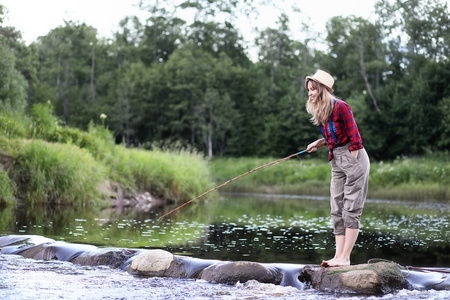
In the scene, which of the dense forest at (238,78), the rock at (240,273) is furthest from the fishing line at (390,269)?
the dense forest at (238,78)

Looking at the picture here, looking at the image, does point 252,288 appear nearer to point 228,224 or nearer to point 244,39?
point 228,224

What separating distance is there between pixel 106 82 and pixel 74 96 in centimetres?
301

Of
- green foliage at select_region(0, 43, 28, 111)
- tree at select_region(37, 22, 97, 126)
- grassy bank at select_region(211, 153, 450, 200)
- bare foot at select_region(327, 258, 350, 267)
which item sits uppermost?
tree at select_region(37, 22, 97, 126)

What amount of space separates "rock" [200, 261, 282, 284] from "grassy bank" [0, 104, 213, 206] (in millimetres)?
7462

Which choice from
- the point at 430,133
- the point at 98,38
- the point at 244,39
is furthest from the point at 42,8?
the point at 430,133

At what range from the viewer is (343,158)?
200 inches

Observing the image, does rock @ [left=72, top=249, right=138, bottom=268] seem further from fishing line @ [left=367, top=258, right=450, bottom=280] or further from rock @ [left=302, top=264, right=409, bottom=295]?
fishing line @ [left=367, top=258, right=450, bottom=280]

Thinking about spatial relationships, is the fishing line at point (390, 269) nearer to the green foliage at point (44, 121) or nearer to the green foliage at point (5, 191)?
the green foliage at point (5, 191)

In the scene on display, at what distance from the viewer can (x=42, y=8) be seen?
4694cm

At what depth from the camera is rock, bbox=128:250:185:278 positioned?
219 inches

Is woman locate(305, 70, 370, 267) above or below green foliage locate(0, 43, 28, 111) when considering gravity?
below

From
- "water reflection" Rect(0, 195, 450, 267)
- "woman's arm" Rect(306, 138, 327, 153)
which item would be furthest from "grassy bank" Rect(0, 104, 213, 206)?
"woman's arm" Rect(306, 138, 327, 153)

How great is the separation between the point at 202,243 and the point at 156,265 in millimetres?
A: 1956

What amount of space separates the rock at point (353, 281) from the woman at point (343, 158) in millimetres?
138
